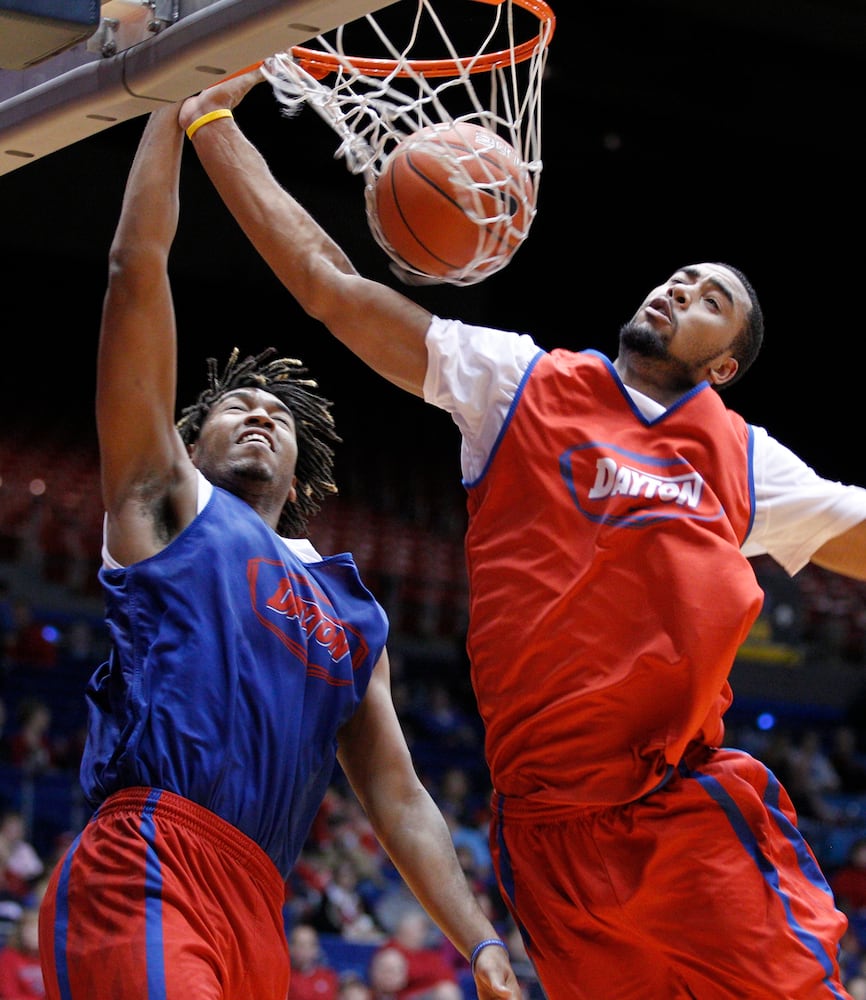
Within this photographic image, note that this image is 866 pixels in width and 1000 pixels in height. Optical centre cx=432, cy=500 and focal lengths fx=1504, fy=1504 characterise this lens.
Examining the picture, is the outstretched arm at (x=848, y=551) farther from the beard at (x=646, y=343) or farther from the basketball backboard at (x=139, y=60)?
the basketball backboard at (x=139, y=60)

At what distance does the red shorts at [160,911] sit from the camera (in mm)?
2602

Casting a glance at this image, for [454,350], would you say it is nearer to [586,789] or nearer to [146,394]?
[146,394]

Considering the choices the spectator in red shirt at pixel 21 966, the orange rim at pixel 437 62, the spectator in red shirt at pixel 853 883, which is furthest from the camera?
the spectator in red shirt at pixel 853 883

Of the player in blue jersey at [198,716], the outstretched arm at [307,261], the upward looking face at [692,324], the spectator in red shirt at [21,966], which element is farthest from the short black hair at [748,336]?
the spectator in red shirt at [21,966]

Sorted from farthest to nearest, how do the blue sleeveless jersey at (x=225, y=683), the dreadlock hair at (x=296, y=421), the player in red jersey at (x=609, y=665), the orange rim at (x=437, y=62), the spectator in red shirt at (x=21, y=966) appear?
the spectator in red shirt at (x=21, y=966) < the dreadlock hair at (x=296, y=421) < the orange rim at (x=437, y=62) < the blue sleeveless jersey at (x=225, y=683) < the player in red jersey at (x=609, y=665)

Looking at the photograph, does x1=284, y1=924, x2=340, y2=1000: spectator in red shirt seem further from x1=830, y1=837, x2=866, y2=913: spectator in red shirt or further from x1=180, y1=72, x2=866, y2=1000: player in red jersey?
x1=180, y1=72, x2=866, y2=1000: player in red jersey

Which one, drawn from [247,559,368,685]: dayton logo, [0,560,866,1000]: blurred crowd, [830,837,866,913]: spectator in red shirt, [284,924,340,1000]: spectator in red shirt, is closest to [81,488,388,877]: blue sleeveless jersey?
[247,559,368,685]: dayton logo

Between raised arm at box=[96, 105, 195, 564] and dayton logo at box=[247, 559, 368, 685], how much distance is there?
21 cm

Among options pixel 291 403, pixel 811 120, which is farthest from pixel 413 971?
pixel 811 120

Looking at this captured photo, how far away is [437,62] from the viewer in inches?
138

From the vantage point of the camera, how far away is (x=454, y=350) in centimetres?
284

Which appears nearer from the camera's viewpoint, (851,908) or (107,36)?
(107,36)

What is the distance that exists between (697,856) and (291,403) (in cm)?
151

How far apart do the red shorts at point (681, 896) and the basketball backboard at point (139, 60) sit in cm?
145
